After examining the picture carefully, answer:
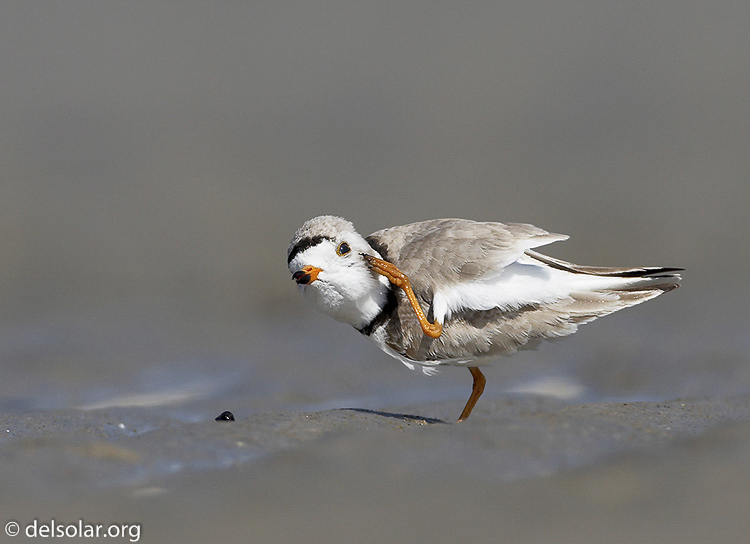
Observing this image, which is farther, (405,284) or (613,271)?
(613,271)

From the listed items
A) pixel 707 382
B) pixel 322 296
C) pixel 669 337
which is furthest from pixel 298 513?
pixel 669 337

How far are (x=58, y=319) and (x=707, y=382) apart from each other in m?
6.13

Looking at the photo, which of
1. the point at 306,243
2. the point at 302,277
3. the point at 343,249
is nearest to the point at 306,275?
the point at 302,277

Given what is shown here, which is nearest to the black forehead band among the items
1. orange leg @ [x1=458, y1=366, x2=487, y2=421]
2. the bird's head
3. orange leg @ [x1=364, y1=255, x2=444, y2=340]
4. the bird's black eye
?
the bird's head

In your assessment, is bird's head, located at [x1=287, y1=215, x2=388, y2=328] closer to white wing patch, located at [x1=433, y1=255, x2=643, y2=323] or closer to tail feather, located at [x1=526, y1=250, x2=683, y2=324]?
white wing patch, located at [x1=433, y1=255, x2=643, y2=323]

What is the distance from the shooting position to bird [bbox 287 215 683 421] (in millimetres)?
5887

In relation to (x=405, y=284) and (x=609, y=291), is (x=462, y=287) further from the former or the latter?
(x=609, y=291)

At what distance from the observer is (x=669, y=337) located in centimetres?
905

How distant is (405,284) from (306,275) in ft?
Answer: 2.01

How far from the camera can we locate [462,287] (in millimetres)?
5910

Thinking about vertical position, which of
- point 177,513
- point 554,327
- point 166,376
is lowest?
point 166,376

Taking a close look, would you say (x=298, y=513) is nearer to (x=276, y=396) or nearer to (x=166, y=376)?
(x=276, y=396)

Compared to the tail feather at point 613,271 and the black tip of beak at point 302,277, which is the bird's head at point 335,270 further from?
the tail feather at point 613,271

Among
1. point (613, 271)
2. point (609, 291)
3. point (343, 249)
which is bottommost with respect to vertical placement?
point (609, 291)
